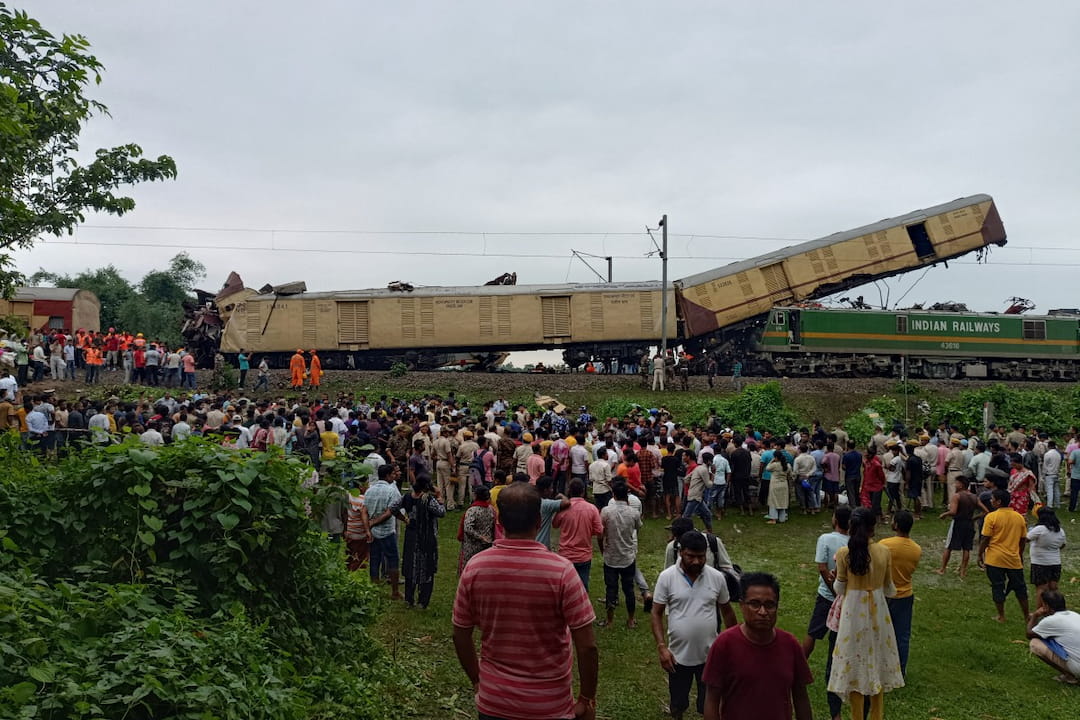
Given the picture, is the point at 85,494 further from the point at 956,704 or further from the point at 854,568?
the point at 956,704

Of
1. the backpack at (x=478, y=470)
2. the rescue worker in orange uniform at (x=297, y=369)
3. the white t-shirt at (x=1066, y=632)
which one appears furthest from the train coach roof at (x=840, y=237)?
the white t-shirt at (x=1066, y=632)

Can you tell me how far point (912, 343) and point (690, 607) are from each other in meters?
27.1

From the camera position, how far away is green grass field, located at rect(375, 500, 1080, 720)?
6.21 m

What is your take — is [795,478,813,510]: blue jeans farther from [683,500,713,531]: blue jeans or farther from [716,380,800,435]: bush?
[716,380,800,435]: bush

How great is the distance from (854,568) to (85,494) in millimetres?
5117

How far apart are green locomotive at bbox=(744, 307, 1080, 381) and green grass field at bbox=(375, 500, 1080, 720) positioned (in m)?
18.6

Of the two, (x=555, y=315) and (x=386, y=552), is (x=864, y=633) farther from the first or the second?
(x=555, y=315)

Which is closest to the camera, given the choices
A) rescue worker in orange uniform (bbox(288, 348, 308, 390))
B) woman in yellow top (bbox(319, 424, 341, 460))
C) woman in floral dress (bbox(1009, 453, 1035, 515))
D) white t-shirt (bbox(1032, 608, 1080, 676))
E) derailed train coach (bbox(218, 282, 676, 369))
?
white t-shirt (bbox(1032, 608, 1080, 676))

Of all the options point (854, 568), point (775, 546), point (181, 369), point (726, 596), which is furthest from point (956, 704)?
point (181, 369)

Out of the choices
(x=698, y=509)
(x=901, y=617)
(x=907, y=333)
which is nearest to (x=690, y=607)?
(x=901, y=617)

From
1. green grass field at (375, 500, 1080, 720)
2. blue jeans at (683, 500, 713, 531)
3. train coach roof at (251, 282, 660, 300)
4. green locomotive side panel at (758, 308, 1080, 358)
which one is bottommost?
green grass field at (375, 500, 1080, 720)

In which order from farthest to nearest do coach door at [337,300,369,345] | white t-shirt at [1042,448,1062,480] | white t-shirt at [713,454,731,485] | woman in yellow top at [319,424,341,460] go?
1. coach door at [337,300,369,345]
2. white t-shirt at [1042,448,1062,480]
3. white t-shirt at [713,454,731,485]
4. woman in yellow top at [319,424,341,460]

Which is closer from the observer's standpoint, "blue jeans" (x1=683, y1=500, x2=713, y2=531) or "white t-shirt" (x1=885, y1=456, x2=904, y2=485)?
"blue jeans" (x1=683, y1=500, x2=713, y2=531)

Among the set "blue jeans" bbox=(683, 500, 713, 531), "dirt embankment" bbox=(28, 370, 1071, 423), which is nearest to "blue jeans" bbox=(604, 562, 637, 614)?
"blue jeans" bbox=(683, 500, 713, 531)
